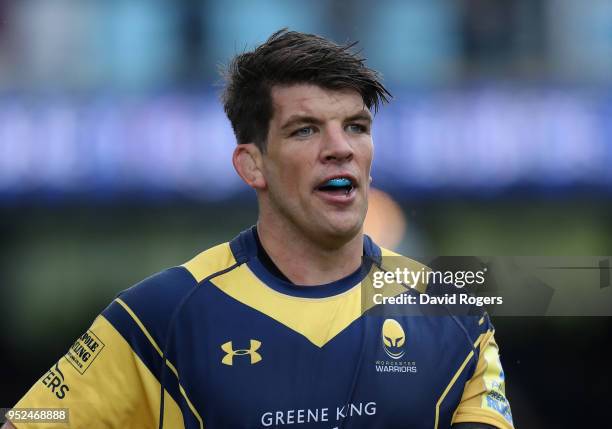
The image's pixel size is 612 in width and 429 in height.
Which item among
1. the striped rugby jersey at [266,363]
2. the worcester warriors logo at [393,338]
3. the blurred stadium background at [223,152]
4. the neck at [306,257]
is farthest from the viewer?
the blurred stadium background at [223,152]

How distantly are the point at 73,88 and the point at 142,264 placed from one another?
1.71m

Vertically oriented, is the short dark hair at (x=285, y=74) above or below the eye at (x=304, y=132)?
above

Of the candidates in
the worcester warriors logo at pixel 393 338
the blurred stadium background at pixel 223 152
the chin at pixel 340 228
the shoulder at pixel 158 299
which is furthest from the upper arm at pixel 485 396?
the blurred stadium background at pixel 223 152

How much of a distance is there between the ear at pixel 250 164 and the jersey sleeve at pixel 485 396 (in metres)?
0.95

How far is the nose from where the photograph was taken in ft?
9.64

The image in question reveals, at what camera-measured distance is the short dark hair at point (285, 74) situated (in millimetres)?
3027

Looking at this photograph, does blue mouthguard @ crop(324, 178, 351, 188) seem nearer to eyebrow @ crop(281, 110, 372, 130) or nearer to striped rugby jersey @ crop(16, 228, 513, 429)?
eyebrow @ crop(281, 110, 372, 130)

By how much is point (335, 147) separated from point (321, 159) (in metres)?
0.06

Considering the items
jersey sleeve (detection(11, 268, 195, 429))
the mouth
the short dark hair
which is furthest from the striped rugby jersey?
the short dark hair

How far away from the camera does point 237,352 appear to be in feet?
9.62

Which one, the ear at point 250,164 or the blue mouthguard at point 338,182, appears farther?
the ear at point 250,164

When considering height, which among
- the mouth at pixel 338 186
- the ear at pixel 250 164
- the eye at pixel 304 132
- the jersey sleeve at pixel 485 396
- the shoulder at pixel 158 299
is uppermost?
the eye at pixel 304 132

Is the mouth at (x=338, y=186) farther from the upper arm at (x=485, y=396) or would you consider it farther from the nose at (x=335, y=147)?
the upper arm at (x=485, y=396)

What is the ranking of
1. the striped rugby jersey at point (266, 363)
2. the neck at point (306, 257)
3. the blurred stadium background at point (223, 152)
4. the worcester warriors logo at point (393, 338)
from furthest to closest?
the blurred stadium background at point (223, 152), the neck at point (306, 257), the worcester warriors logo at point (393, 338), the striped rugby jersey at point (266, 363)
